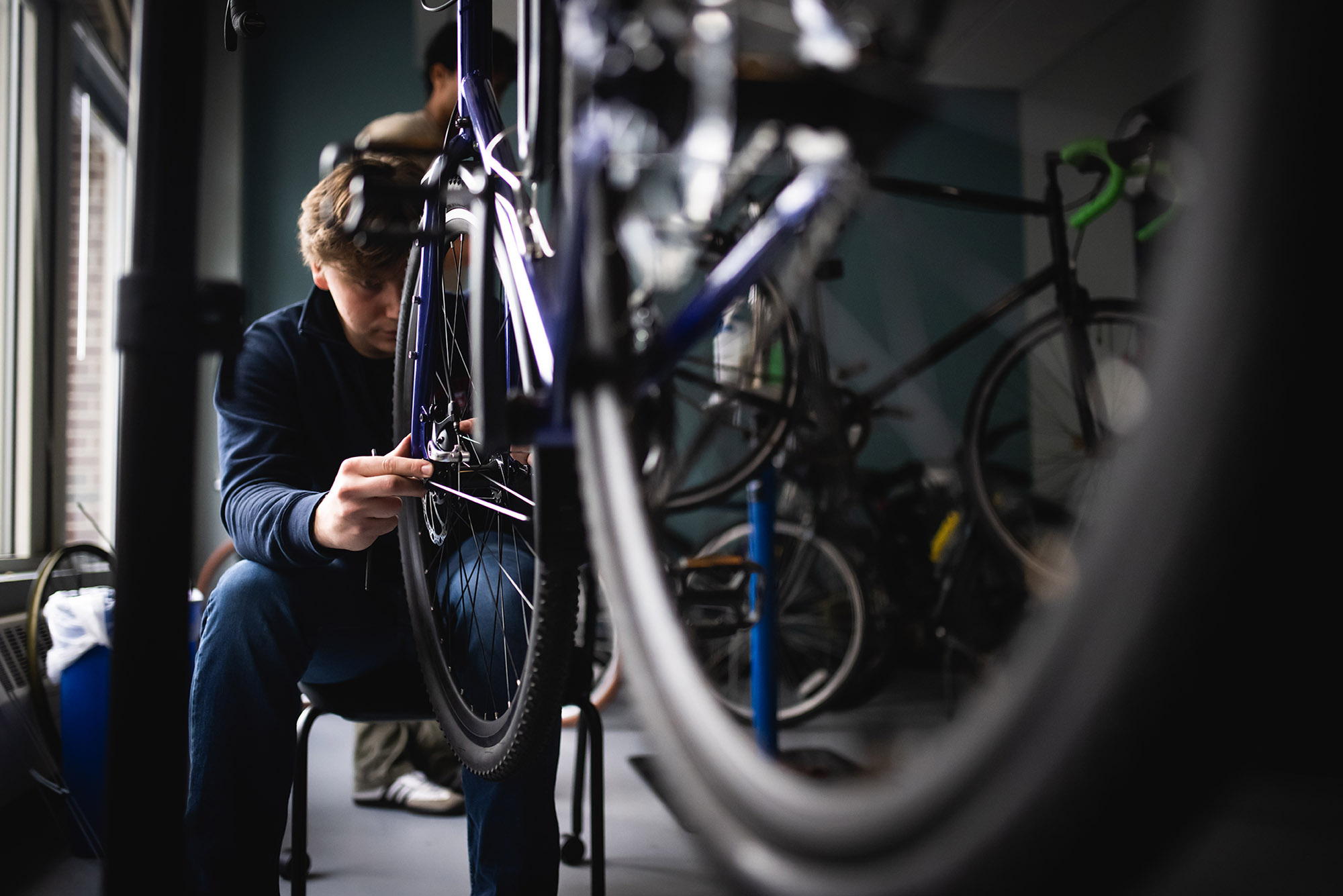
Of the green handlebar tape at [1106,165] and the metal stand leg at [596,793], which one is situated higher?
the green handlebar tape at [1106,165]

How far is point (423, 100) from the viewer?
9.30 ft

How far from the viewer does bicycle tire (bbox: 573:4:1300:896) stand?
0.59 ft

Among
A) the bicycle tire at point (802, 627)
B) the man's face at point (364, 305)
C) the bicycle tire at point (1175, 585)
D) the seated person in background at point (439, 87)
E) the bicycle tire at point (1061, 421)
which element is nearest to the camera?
the bicycle tire at point (1175, 585)

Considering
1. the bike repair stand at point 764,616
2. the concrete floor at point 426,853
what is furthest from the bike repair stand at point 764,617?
the concrete floor at point 426,853

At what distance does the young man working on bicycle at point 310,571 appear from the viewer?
2.30 ft

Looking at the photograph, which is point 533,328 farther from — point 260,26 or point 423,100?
point 423,100

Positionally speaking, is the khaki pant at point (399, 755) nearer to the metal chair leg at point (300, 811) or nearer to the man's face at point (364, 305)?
the metal chair leg at point (300, 811)

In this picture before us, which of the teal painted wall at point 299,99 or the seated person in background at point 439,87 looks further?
the teal painted wall at point 299,99

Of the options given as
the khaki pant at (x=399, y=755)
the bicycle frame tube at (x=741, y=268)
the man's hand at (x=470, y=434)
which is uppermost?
the bicycle frame tube at (x=741, y=268)

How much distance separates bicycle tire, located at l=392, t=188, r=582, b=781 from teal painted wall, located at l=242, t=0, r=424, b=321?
7.17 ft

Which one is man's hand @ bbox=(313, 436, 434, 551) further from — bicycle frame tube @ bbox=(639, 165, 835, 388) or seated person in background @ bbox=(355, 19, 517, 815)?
seated person in background @ bbox=(355, 19, 517, 815)

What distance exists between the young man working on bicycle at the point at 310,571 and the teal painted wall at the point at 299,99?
198 cm

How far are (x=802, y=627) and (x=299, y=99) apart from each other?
2.47m

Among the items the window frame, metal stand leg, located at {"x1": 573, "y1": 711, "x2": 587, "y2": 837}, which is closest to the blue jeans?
metal stand leg, located at {"x1": 573, "y1": 711, "x2": 587, "y2": 837}
